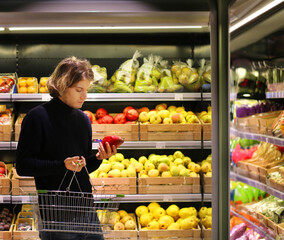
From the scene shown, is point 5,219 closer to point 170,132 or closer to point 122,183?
point 122,183

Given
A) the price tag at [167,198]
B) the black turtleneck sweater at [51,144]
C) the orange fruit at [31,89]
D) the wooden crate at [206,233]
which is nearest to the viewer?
the black turtleneck sweater at [51,144]

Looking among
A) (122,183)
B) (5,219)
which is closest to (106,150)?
(122,183)

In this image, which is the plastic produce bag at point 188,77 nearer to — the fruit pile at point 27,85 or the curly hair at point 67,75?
the fruit pile at point 27,85

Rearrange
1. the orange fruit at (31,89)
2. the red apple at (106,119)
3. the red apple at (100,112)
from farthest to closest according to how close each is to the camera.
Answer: the red apple at (100,112) < the red apple at (106,119) < the orange fruit at (31,89)

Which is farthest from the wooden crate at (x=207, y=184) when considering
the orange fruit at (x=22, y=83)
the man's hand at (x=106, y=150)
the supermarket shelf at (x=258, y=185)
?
the orange fruit at (x=22, y=83)

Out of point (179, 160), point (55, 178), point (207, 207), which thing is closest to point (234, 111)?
point (179, 160)

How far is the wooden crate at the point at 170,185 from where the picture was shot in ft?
10.9

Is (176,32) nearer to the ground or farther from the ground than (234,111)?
farther from the ground

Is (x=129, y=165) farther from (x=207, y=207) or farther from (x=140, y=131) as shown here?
(x=207, y=207)

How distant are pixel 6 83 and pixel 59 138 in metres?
1.45

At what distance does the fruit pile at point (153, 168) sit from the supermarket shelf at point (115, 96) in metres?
0.55

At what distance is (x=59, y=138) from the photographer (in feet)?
7.40

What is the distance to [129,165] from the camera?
3516 millimetres

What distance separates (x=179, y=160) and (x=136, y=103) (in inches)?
30.5
